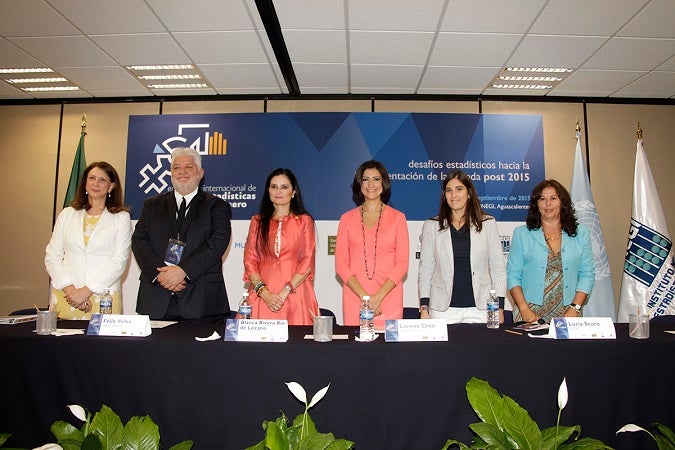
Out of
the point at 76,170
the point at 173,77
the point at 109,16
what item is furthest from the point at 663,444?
the point at 76,170

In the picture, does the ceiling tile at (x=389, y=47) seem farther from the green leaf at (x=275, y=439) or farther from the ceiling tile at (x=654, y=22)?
the green leaf at (x=275, y=439)

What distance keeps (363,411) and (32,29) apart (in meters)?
4.17

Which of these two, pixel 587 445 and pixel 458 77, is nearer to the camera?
pixel 587 445

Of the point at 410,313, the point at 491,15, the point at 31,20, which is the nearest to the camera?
the point at 410,313

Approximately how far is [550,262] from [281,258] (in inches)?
61.5

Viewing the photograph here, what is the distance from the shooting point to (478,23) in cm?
349

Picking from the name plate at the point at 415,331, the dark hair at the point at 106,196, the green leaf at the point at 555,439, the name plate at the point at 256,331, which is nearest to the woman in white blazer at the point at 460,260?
the name plate at the point at 415,331

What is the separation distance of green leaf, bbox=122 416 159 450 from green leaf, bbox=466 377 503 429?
2.73 feet

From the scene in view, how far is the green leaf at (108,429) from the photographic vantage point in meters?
1.10

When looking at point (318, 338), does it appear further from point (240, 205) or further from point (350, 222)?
point (240, 205)

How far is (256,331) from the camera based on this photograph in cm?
159

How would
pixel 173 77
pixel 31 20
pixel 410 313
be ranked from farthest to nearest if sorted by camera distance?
pixel 173 77
pixel 31 20
pixel 410 313

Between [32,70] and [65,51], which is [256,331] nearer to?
[65,51]

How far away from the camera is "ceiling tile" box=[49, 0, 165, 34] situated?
3307 mm
